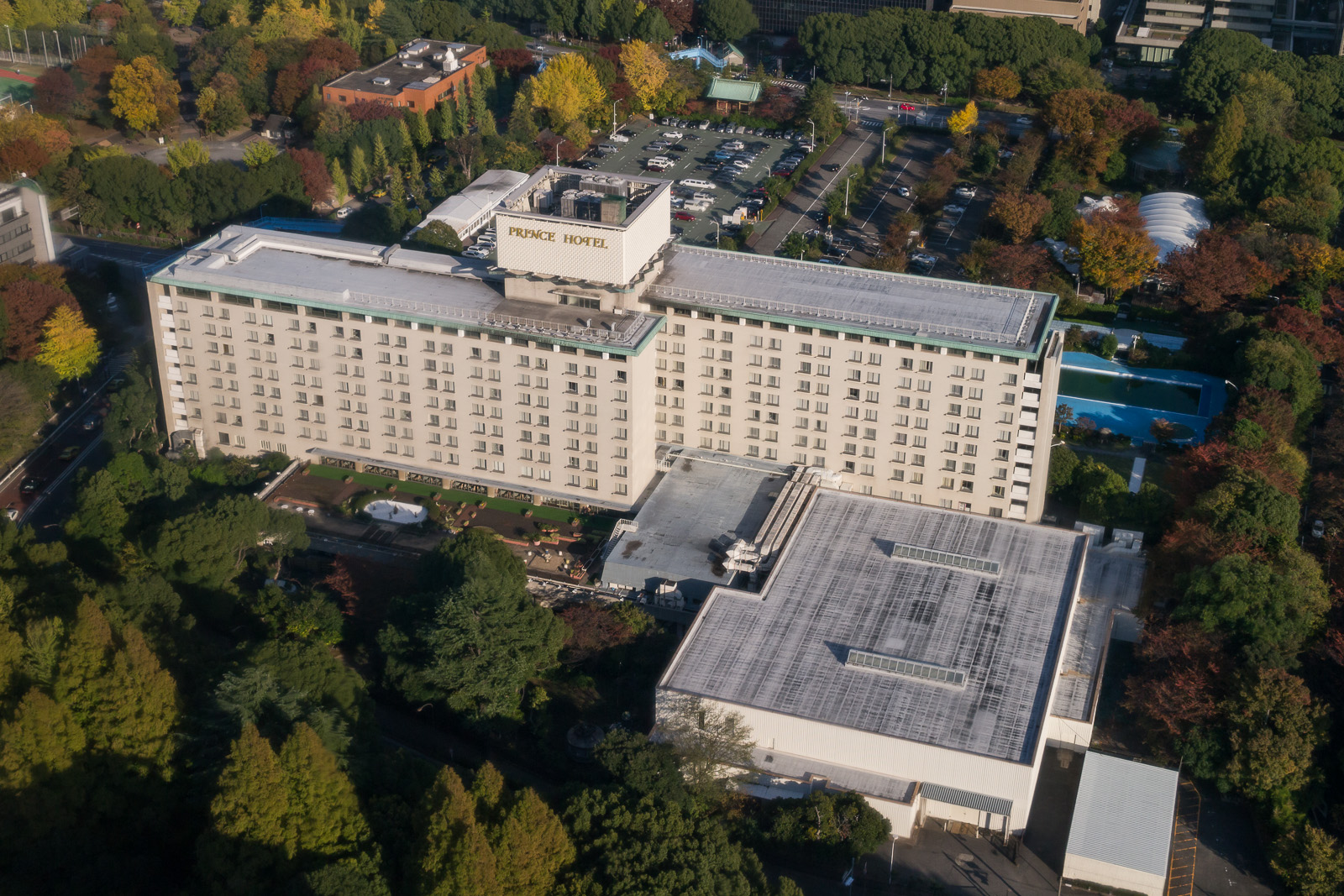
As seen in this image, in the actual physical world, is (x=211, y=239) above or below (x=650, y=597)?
above

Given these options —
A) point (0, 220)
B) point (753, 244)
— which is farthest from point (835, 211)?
point (0, 220)

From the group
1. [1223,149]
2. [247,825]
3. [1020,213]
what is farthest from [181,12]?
[247,825]

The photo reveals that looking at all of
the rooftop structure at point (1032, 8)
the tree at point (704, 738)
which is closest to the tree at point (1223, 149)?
the rooftop structure at point (1032, 8)

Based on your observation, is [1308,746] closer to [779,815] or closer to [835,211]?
[779,815]

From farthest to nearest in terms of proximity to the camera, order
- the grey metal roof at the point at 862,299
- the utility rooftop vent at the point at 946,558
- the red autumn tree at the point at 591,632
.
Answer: the grey metal roof at the point at 862,299 < the utility rooftop vent at the point at 946,558 < the red autumn tree at the point at 591,632

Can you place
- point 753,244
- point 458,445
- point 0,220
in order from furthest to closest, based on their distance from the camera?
1. point 753,244
2. point 0,220
3. point 458,445

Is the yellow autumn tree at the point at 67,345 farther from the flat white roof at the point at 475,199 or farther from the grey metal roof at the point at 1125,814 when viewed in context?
the grey metal roof at the point at 1125,814
